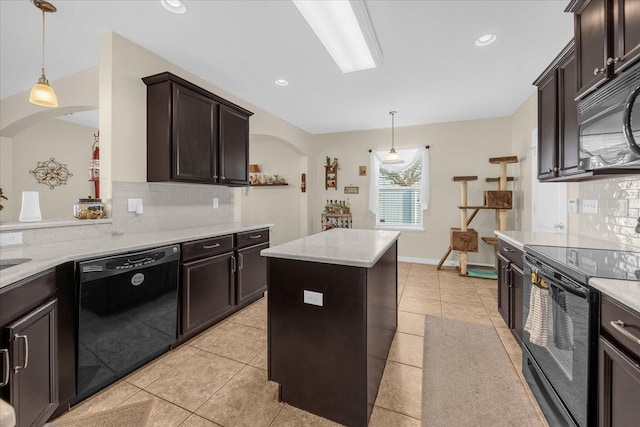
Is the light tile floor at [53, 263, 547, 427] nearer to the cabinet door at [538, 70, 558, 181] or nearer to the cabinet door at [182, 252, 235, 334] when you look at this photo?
the cabinet door at [182, 252, 235, 334]

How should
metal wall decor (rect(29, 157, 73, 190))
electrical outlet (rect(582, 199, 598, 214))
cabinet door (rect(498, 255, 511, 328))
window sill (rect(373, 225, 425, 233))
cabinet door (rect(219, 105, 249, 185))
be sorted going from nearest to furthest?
electrical outlet (rect(582, 199, 598, 214))
cabinet door (rect(498, 255, 511, 328))
cabinet door (rect(219, 105, 249, 185))
metal wall decor (rect(29, 157, 73, 190))
window sill (rect(373, 225, 425, 233))

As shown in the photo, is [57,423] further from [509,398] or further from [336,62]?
[336,62]

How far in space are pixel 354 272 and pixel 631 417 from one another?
1099 mm

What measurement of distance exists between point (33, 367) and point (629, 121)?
3.06m

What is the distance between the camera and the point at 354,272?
144 cm

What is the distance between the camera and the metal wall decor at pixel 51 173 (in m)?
4.89

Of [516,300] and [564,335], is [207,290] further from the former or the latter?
[516,300]

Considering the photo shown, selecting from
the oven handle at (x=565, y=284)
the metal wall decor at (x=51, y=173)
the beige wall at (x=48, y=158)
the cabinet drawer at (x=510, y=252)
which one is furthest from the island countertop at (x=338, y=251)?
the metal wall decor at (x=51, y=173)

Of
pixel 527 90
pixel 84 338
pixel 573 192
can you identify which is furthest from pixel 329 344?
pixel 527 90

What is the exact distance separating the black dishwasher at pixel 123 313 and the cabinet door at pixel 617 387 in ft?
8.30

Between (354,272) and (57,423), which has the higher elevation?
(354,272)

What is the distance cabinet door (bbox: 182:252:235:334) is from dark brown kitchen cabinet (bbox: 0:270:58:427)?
867mm

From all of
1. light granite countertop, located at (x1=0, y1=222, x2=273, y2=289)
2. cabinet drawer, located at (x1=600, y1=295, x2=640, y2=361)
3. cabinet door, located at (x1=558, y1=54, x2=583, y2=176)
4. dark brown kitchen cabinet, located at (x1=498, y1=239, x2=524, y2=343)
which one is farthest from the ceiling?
cabinet drawer, located at (x1=600, y1=295, x2=640, y2=361)

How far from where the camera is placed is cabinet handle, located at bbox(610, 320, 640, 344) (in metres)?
0.89
